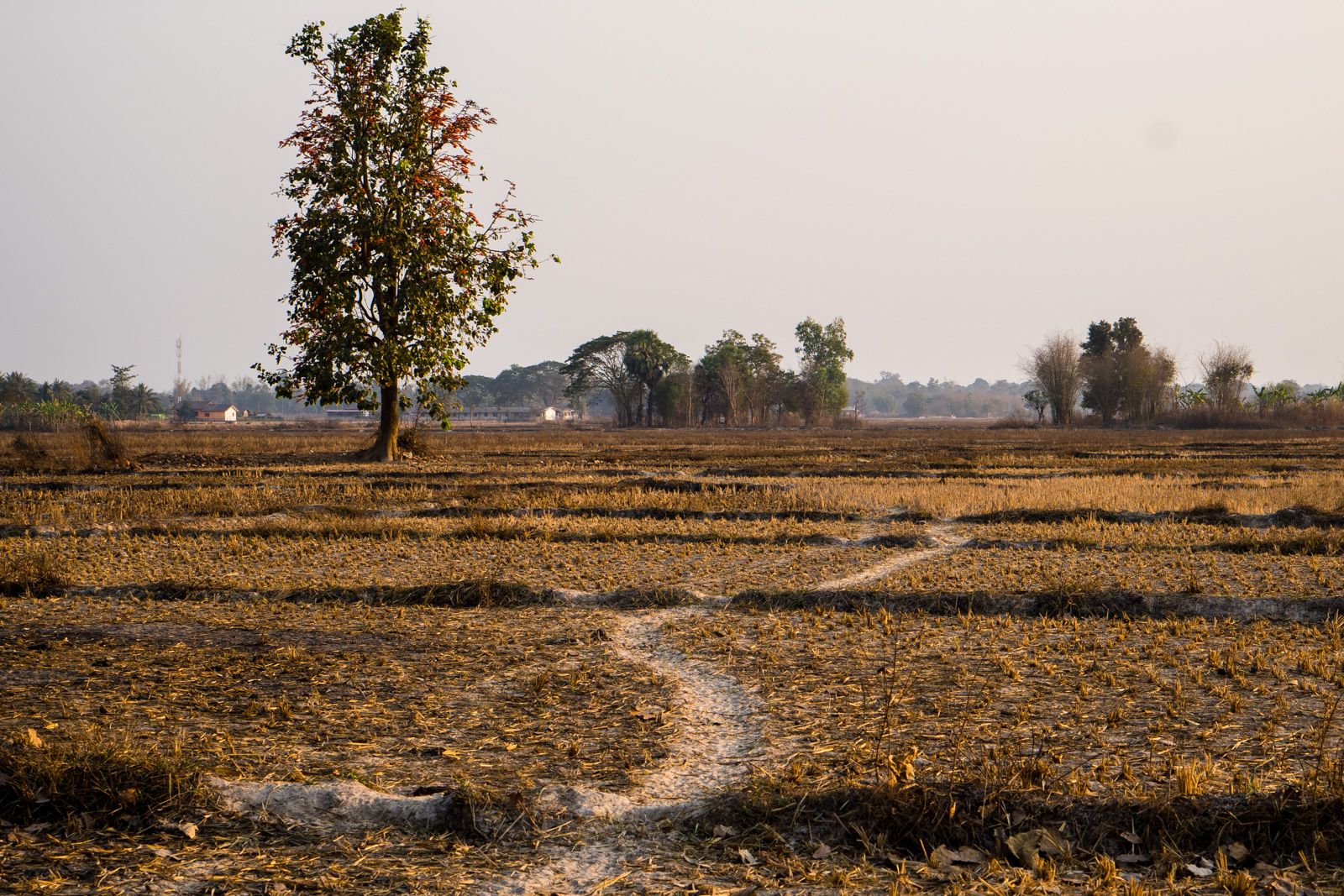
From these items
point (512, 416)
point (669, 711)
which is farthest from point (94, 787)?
point (512, 416)

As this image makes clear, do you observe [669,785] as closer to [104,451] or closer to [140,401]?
[104,451]

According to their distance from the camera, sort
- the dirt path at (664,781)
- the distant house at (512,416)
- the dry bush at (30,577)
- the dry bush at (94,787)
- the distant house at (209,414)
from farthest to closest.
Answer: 1. the distant house at (512,416)
2. the distant house at (209,414)
3. the dry bush at (30,577)
4. the dry bush at (94,787)
5. the dirt path at (664,781)

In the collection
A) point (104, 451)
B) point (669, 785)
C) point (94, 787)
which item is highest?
point (104, 451)

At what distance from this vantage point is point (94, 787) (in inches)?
217

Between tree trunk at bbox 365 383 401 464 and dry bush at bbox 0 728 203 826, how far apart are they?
28879mm

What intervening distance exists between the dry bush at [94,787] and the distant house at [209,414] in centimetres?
14554

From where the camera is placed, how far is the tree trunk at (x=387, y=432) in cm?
3425

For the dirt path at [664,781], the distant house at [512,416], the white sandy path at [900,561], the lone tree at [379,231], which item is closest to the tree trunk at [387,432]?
the lone tree at [379,231]

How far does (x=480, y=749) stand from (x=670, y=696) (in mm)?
1695

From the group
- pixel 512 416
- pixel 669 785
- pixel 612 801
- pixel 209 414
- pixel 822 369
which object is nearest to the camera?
pixel 612 801

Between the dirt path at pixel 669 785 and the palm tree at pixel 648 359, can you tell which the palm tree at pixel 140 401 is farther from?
the dirt path at pixel 669 785

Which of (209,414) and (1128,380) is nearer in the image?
(1128,380)

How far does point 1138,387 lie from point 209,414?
395 ft

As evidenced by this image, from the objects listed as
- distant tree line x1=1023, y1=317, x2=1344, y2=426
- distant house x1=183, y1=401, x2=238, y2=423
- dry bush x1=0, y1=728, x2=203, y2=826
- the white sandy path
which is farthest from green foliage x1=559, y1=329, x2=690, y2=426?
dry bush x1=0, y1=728, x2=203, y2=826
